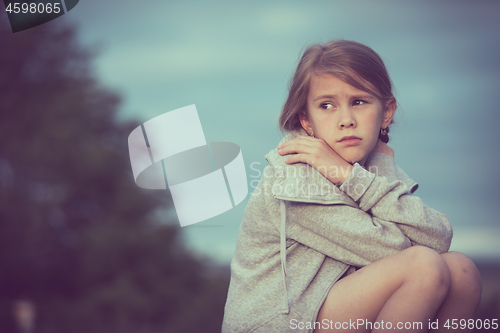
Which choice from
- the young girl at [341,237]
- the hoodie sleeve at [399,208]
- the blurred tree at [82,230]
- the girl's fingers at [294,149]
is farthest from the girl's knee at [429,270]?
the blurred tree at [82,230]

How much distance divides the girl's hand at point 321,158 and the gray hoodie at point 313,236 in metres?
0.02

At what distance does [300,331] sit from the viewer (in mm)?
934

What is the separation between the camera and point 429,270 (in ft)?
2.88

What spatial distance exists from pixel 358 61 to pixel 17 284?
3382 millimetres

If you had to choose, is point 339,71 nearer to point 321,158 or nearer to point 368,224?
point 321,158

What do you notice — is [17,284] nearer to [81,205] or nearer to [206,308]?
[81,205]

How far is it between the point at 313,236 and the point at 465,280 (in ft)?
1.12

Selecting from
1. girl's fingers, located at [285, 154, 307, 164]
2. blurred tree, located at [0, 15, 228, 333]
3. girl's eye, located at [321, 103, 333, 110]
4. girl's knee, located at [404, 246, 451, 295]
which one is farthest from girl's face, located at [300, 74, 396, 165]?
blurred tree, located at [0, 15, 228, 333]

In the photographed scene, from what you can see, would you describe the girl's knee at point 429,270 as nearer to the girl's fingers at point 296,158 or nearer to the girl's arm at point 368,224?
the girl's arm at point 368,224

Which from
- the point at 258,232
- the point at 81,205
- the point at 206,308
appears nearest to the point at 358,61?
the point at 258,232

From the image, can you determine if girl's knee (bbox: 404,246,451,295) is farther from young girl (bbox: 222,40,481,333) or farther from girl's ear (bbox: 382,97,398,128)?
girl's ear (bbox: 382,97,398,128)

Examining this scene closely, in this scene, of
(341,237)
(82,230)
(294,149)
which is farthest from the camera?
(82,230)

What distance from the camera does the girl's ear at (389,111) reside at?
1248 mm

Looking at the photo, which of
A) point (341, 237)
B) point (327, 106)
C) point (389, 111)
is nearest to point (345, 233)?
point (341, 237)
